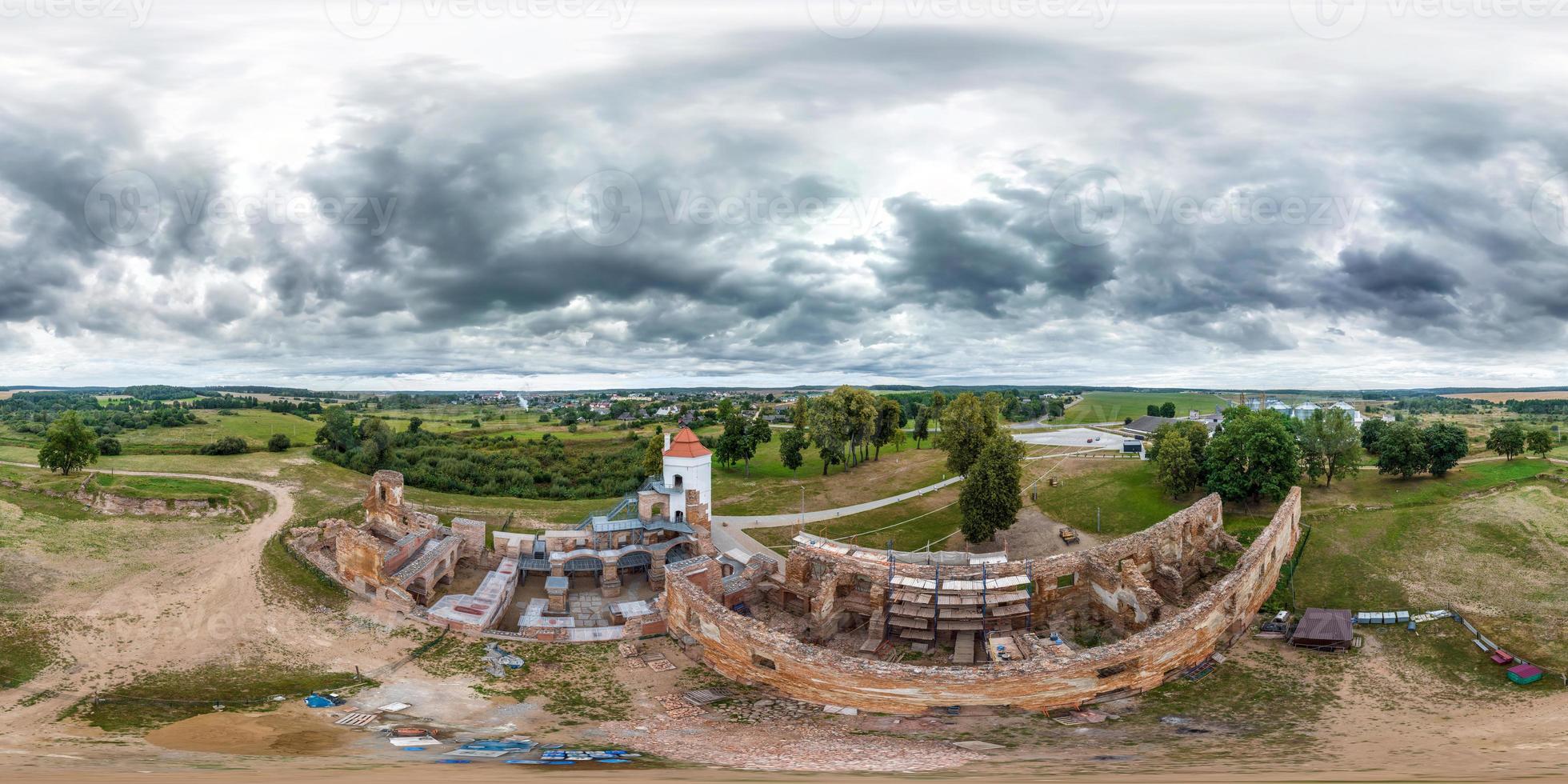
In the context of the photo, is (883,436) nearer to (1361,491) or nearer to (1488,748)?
(1361,491)

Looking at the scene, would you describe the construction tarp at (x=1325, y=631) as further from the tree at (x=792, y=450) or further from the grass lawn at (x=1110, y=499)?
the tree at (x=792, y=450)

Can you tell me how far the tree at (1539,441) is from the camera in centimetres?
4438

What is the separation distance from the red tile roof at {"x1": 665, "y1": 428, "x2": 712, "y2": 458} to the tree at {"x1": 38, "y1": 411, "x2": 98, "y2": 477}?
123 feet

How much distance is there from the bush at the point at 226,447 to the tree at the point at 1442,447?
86624 millimetres

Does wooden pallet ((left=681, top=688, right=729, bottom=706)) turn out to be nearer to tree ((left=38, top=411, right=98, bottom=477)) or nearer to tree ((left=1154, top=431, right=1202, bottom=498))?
tree ((left=1154, top=431, right=1202, bottom=498))

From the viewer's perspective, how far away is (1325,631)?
22.1 metres

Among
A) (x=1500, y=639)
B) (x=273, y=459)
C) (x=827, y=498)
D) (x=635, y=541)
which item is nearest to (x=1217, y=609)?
(x=1500, y=639)

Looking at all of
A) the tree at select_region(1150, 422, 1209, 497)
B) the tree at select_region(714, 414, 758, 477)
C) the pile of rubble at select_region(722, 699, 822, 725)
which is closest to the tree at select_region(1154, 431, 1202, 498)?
the tree at select_region(1150, 422, 1209, 497)

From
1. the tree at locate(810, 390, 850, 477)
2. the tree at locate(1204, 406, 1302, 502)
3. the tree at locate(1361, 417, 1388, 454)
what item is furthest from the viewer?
the tree at locate(810, 390, 850, 477)

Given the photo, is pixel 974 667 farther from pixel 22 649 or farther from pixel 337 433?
pixel 337 433

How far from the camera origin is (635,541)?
35438 mm

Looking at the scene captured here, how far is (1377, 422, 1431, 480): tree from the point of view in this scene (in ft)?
133

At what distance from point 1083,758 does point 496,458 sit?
6473 centimetres

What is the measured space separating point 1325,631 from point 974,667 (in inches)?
535
